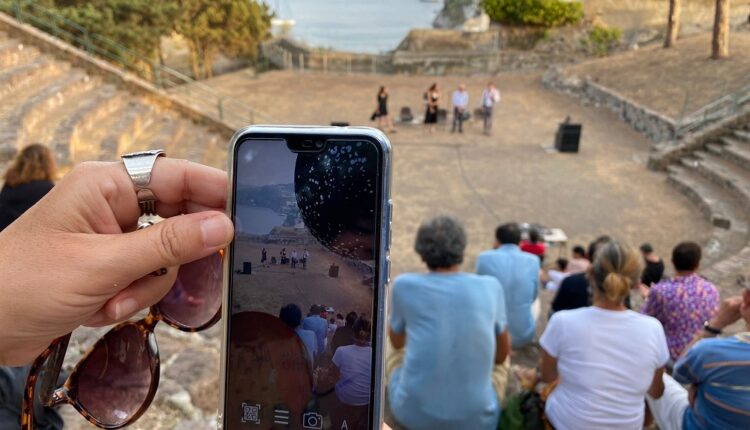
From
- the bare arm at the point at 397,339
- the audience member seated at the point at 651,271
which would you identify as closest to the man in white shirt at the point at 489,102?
→ the audience member seated at the point at 651,271

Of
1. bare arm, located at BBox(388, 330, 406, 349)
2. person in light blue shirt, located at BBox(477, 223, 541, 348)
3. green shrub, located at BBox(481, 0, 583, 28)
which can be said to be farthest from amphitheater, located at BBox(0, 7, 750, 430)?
green shrub, located at BBox(481, 0, 583, 28)

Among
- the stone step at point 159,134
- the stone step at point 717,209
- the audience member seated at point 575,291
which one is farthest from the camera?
the stone step at point 159,134

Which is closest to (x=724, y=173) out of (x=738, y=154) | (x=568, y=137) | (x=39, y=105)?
(x=738, y=154)

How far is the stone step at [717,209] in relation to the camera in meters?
7.78

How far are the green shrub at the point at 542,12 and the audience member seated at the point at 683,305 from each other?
22705 mm

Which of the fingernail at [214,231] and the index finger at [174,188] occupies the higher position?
the index finger at [174,188]

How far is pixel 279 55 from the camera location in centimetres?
2570

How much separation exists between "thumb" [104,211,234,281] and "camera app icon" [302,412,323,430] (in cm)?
53

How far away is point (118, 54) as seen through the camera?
16406mm

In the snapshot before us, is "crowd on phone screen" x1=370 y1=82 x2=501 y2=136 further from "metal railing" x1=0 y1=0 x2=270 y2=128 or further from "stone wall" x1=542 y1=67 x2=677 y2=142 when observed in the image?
"stone wall" x1=542 y1=67 x2=677 y2=142

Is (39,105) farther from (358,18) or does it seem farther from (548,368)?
(358,18)

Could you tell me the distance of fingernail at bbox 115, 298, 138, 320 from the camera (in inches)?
59.7

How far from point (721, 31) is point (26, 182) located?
19.0 meters

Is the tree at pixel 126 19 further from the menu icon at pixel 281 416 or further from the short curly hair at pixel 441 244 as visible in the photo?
the menu icon at pixel 281 416
